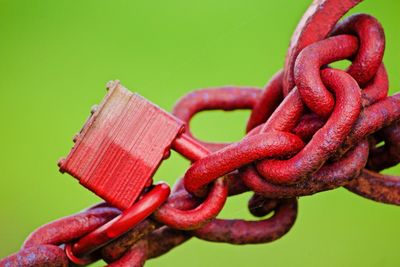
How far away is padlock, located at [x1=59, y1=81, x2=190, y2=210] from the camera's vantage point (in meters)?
0.55

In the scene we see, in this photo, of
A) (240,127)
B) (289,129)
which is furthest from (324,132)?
(240,127)

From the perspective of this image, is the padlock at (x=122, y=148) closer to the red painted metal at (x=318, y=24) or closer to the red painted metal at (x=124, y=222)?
the red painted metal at (x=124, y=222)

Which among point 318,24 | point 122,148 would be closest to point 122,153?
point 122,148

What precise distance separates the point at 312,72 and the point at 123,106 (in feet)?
0.55

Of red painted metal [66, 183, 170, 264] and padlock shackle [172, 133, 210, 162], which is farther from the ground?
padlock shackle [172, 133, 210, 162]

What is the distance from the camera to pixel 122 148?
0.55 metres

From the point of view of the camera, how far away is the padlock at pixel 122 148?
0.55 meters

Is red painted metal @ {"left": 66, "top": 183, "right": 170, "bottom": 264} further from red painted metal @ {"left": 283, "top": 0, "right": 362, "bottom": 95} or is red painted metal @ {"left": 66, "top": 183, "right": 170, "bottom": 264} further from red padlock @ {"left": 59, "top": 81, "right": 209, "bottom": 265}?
red painted metal @ {"left": 283, "top": 0, "right": 362, "bottom": 95}

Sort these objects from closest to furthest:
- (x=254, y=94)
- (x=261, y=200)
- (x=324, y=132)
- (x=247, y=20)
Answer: (x=324, y=132)
(x=261, y=200)
(x=254, y=94)
(x=247, y=20)

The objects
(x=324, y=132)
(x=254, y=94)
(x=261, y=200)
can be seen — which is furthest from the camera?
(x=254, y=94)

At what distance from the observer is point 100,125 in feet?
1.81

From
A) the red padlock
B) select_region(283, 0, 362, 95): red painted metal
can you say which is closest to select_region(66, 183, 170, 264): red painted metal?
the red padlock

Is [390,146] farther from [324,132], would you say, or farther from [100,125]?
[100,125]

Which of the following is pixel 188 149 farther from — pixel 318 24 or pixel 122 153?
pixel 318 24
